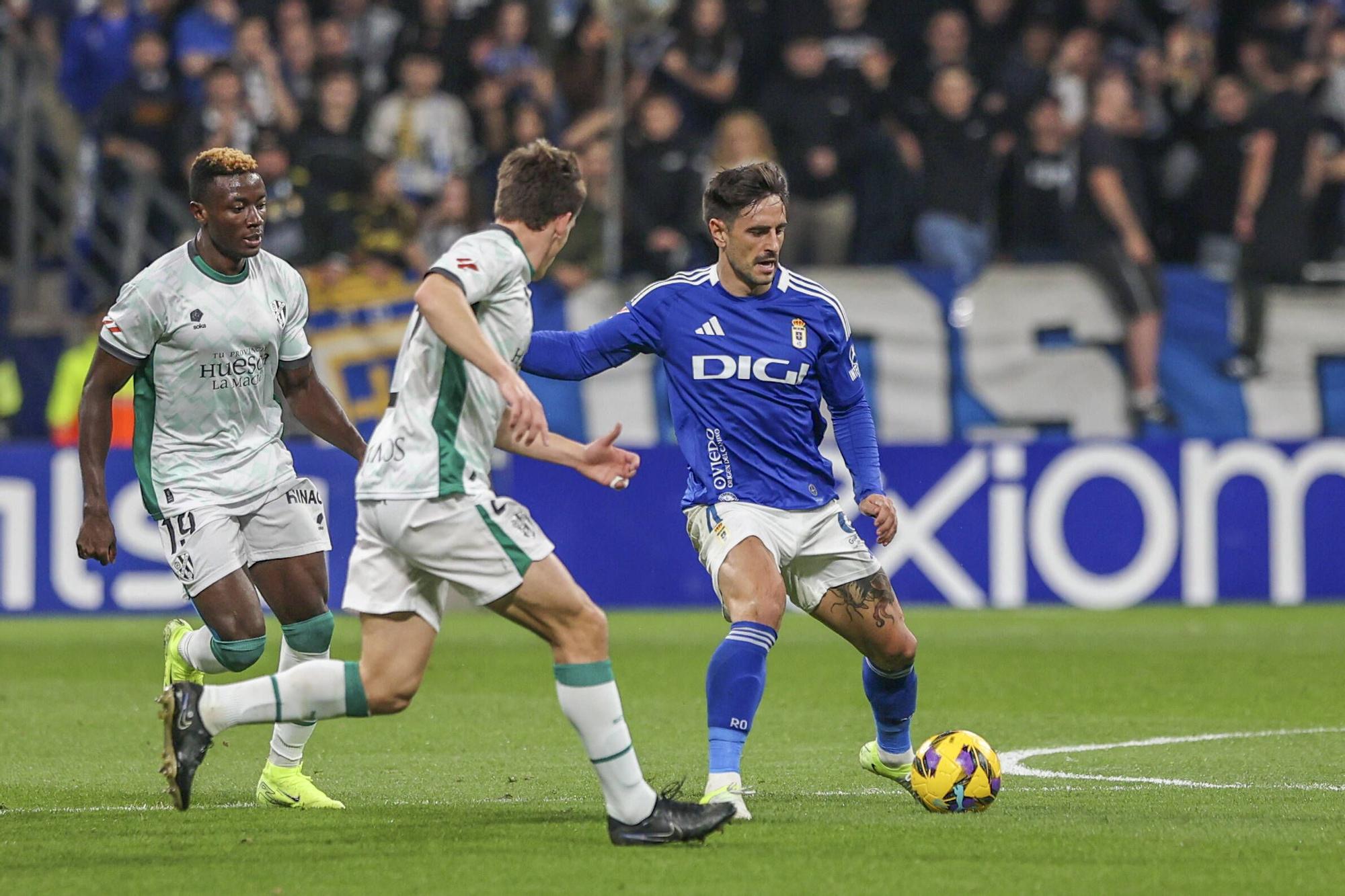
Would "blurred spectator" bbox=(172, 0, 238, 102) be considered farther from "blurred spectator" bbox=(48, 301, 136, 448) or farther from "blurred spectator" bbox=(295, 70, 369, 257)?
"blurred spectator" bbox=(48, 301, 136, 448)

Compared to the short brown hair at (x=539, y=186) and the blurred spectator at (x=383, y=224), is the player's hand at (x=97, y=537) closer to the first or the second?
the short brown hair at (x=539, y=186)

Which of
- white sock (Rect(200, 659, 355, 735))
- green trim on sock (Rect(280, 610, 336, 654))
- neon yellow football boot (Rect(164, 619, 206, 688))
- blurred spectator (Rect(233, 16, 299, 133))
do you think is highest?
blurred spectator (Rect(233, 16, 299, 133))

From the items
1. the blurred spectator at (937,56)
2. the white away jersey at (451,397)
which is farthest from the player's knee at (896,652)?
the blurred spectator at (937,56)

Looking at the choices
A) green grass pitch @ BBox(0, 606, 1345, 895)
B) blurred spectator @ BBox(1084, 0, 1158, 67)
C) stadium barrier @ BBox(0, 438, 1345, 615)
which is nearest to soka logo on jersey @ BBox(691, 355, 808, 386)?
green grass pitch @ BBox(0, 606, 1345, 895)

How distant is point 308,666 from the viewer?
19.7ft

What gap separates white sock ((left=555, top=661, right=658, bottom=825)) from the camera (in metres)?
5.90

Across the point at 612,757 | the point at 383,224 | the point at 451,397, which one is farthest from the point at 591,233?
the point at 612,757

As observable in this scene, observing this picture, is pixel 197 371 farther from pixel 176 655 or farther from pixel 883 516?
pixel 883 516

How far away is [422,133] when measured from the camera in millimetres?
17156

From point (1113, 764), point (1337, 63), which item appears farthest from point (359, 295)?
point (1113, 764)

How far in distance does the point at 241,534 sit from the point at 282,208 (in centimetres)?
954

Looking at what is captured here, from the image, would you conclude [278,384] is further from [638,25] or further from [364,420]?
[638,25]

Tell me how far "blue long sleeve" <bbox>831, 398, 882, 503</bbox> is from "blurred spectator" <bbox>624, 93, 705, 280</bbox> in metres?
9.30

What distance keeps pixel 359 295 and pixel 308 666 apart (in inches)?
419
